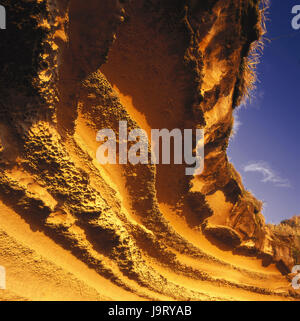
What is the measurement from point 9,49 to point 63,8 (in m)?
0.46

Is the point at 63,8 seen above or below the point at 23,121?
above

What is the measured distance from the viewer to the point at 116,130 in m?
2.37

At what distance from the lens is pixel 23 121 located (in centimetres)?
170

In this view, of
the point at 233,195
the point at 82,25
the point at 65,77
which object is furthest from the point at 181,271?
the point at 82,25

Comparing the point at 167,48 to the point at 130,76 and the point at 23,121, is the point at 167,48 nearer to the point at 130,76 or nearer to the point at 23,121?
the point at 130,76

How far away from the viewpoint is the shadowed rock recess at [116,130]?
1638 mm

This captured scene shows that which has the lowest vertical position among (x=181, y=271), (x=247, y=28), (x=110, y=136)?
(x=181, y=271)

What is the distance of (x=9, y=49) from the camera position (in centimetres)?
145

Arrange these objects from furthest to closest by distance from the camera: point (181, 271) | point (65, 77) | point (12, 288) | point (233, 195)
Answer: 1. point (233, 195)
2. point (181, 271)
3. point (65, 77)
4. point (12, 288)

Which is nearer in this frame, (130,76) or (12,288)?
(12,288)

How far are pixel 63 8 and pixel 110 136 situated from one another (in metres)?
1.20

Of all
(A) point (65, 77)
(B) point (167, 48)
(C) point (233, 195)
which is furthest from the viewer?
(C) point (233, 195)

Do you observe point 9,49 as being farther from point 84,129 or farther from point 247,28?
point 247,28

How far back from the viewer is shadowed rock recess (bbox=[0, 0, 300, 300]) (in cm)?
164
